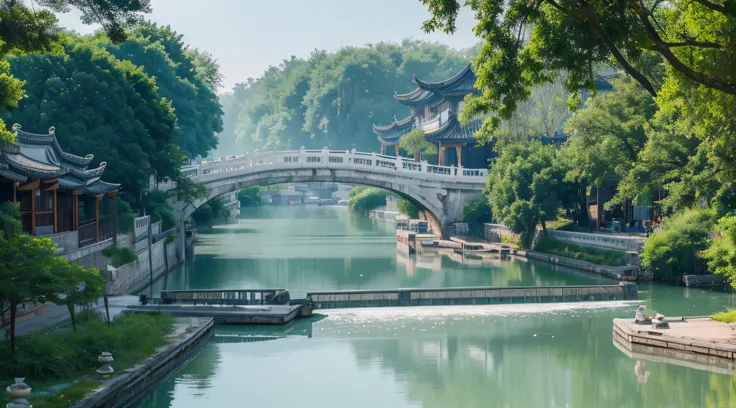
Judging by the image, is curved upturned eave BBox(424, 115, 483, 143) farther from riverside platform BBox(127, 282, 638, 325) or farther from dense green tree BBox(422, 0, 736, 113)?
dense green tree BBox(422, 0, 736, 113)

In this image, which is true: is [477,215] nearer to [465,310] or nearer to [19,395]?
[465,310]

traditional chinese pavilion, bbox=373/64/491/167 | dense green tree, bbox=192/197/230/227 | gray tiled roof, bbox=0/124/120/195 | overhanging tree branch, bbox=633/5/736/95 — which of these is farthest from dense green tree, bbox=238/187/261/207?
overhanging tree branch, bbox=633/5/736/95

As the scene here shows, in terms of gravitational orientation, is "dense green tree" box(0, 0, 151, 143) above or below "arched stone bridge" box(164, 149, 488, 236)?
above

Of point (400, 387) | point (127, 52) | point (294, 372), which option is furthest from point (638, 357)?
point (127, 52)

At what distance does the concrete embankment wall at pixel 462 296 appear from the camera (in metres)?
27.1

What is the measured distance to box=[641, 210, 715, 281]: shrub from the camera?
1167 inches

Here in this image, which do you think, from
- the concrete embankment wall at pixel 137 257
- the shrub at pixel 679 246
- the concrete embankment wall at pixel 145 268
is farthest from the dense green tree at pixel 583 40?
the concrete embankment wall at pixel 145 268

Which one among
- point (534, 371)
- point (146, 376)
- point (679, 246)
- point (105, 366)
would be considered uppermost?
point (679, 246)

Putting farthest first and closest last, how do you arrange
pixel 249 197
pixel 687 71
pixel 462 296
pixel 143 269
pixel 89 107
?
pixel 249 197 → pixel 89 107 → pixel 143 269 → pixel 462 296 → pixel 687 71

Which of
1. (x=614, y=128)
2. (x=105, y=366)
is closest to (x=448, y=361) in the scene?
(x=105, y=366)

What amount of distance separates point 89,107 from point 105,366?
19.2m

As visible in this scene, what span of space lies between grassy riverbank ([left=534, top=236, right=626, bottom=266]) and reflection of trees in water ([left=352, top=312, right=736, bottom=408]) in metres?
9.02

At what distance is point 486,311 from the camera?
26.4 meters

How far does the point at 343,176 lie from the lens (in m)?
44.1
